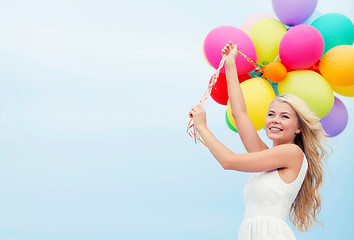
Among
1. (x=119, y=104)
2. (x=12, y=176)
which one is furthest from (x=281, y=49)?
(x=12, y=176)

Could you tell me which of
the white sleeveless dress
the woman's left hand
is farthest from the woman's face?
the woman's left hand

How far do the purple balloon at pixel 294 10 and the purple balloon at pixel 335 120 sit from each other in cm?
56

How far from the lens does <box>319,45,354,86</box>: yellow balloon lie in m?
2.61

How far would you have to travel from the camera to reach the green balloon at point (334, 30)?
2.77 metres

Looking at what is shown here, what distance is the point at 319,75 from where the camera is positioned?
2654 mm

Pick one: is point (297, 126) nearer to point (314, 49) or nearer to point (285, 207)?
point (285, 207)

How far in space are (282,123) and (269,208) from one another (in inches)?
13.5

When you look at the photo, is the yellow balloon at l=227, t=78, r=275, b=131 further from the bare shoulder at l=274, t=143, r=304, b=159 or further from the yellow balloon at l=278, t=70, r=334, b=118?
the bare shoulder at l=274, t=143, r=304, b=159

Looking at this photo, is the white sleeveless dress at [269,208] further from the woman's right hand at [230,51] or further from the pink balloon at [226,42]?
the pink balloon at [226,42]

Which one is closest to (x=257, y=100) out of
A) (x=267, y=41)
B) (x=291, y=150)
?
(x=267, y=41)

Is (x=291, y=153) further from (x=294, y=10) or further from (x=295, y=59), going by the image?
(x=294, y=10)

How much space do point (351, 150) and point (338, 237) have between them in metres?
0.89

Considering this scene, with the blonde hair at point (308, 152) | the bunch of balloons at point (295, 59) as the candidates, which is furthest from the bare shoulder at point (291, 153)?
the bunch of balloons at point (295, 59)

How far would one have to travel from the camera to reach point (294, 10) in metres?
2.78
